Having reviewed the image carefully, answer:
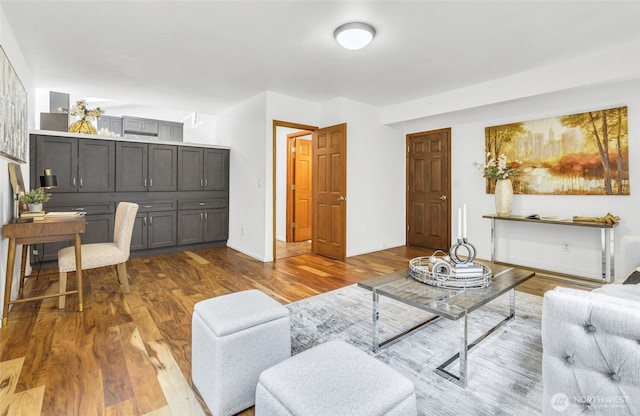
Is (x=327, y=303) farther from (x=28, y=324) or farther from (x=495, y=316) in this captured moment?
(x=28, y=324)

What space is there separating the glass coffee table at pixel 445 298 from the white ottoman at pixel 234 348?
688 millimetres

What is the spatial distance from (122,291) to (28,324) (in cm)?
77

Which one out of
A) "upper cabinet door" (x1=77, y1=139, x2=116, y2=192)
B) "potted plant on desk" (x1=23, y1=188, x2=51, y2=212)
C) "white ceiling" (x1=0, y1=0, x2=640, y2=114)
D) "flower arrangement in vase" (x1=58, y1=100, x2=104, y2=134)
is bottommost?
"potted plant on desk" (x1=23, y1=188, x2=51, y2=212)

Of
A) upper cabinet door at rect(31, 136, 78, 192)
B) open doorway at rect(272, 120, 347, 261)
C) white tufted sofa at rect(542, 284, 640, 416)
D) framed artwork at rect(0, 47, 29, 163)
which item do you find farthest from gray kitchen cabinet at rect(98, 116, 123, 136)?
white tufted sofa at rect(542, 284, 640, 416)

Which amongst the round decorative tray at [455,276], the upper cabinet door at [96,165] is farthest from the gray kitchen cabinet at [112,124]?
the round decorative tray at [455,276]

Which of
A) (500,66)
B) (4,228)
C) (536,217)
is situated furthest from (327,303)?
(500,66)

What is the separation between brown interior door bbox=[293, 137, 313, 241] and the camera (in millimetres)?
6039

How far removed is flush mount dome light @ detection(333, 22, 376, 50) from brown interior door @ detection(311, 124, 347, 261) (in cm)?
172

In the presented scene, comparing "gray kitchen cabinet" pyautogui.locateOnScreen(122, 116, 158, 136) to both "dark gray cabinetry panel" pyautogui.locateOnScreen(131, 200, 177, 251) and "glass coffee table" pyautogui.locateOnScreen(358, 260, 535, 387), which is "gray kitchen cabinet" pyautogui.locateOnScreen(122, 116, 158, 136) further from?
"glass coffee table" pyautogui.locateOnScreen(358, 260, 535, 387)

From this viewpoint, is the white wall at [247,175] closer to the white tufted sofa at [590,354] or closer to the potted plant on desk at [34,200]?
the potted plant on desk at [34,200]

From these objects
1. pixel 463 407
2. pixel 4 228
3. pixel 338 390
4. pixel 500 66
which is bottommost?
pixel 463 407

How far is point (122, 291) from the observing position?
10.1 ft

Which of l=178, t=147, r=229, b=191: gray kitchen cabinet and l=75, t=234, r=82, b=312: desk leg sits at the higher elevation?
l=178, t=147, r=229, b=191: gray kitchen cabinet

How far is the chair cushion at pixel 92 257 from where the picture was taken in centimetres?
270
